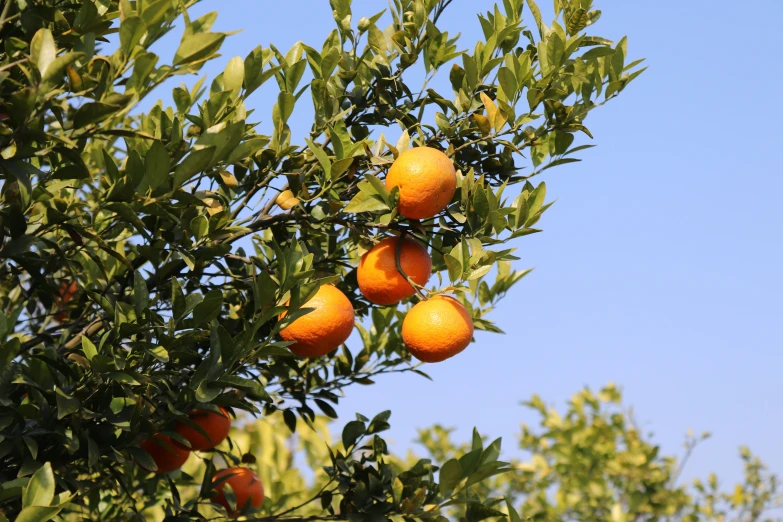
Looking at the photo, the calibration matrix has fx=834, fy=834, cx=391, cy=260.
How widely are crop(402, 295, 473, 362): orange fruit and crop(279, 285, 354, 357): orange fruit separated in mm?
168

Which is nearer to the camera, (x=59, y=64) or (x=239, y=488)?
(x=59, y=64)

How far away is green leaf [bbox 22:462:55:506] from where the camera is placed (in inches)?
64.1

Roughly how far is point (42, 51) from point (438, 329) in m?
1.06

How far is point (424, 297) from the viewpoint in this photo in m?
2.12

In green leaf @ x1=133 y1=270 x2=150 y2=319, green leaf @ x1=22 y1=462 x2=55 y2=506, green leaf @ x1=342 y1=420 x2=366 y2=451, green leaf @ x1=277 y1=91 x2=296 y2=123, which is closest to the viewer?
green leaf @ x1=22 y1=462 x2=55 y2=506

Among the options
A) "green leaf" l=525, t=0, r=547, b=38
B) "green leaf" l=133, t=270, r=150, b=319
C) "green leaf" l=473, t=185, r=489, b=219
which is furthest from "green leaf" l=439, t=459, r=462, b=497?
"green leaf" l=525, t=0, r=547, b=38

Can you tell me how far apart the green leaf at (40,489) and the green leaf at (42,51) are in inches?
30.7

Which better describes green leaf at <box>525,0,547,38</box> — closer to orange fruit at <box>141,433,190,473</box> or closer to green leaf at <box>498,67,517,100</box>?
green leaf at <box>498,67,517,100</box>

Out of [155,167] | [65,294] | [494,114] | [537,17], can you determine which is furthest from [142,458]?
[537,17]

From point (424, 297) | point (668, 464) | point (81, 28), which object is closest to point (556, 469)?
point (668, 464)

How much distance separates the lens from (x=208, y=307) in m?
1.85

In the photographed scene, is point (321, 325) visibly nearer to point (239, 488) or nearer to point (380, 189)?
point (380, 189)

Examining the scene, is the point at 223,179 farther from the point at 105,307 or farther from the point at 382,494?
the point at 382,494

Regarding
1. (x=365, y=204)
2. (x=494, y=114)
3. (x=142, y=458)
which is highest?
(x=494, y=114)
